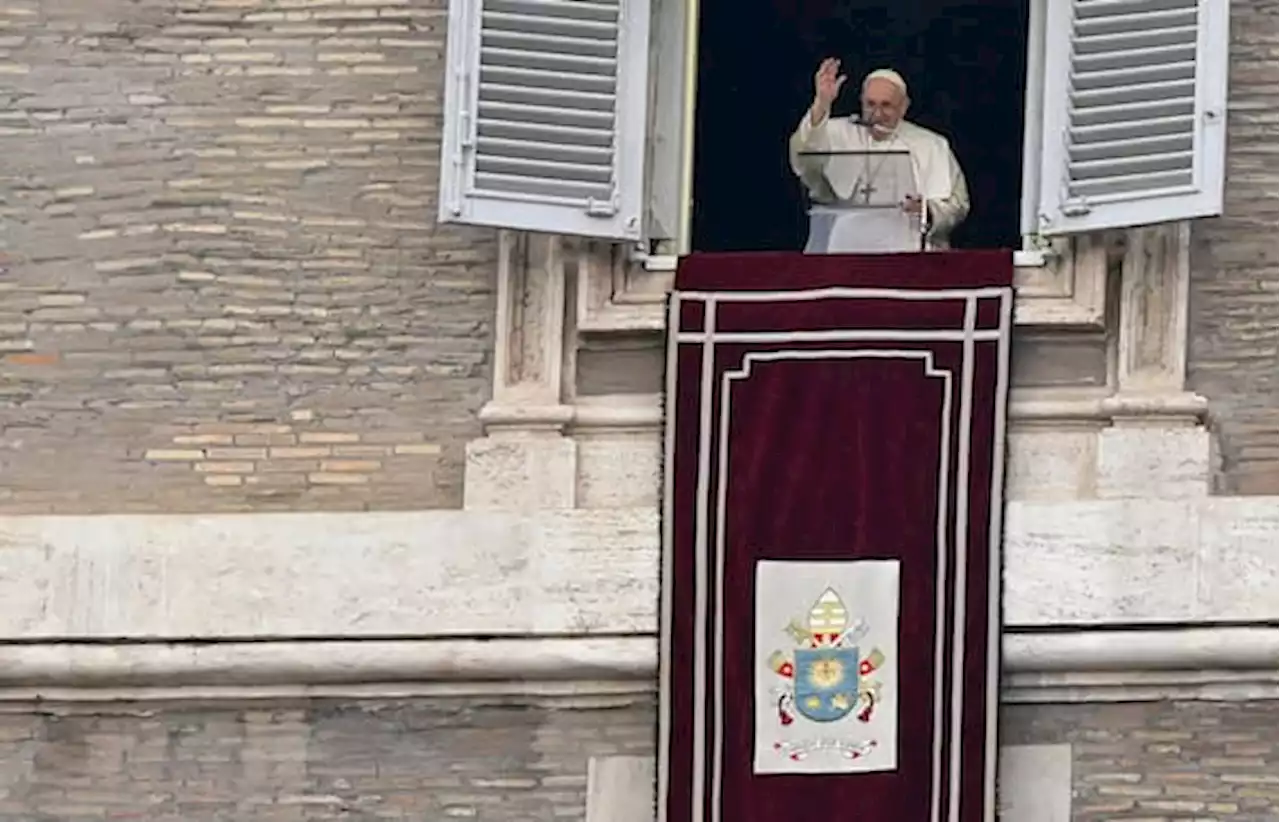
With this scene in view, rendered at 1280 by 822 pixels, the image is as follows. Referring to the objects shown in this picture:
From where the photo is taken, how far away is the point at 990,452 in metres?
14.0

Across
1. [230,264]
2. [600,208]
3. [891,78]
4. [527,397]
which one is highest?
[891,78]

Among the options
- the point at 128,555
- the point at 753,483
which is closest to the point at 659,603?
the point at 753,483

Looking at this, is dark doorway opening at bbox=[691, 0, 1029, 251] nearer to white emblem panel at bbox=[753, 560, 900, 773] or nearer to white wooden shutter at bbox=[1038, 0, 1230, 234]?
white wooden shutter at bbox=[1038, 0, 1230, 234]

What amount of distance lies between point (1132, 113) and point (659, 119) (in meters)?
1.28

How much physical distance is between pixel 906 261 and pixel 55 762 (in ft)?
8.30

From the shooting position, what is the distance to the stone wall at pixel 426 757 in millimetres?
13789

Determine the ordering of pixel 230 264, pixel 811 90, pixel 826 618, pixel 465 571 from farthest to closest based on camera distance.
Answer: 1. pixel 811 90
2. pixel 230 264
3. pixel 465 571
4. pixel 826 618

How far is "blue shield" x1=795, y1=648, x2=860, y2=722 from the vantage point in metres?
13.9

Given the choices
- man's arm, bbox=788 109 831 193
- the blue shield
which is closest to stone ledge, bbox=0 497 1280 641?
the blue shield

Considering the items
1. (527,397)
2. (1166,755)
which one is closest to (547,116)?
(527,397)

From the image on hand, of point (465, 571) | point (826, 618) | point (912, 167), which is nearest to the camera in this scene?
point (826, 618)

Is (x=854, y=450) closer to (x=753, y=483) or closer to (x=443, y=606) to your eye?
(x=753, y=483)

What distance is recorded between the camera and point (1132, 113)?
1424cm

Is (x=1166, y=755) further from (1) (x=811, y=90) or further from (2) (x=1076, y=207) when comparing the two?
(1) (x=811, y=90)
